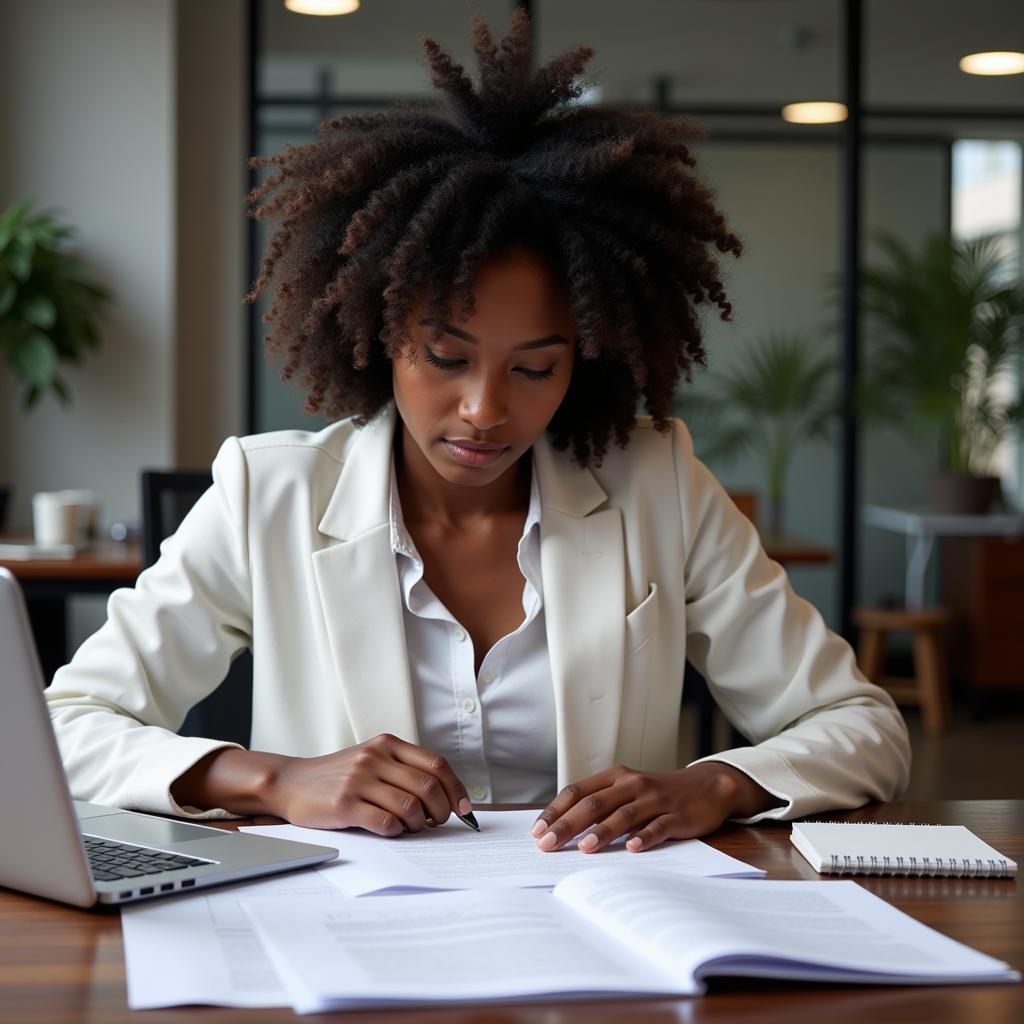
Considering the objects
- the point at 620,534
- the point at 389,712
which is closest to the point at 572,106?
the point at 620,534

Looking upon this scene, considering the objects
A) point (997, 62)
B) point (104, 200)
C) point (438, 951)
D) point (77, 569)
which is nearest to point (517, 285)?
point (438, 951)

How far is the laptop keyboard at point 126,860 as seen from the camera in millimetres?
1046

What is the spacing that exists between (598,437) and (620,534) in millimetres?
135

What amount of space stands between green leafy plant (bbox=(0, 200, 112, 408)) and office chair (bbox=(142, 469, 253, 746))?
288 centimetres

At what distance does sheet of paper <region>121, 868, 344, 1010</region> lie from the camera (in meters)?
0.83

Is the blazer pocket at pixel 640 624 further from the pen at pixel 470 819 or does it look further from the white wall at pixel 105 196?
the white wall at pixel 105 196

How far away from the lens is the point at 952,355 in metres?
5.52

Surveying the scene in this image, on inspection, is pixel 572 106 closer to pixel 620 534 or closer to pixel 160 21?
pixel 620 534

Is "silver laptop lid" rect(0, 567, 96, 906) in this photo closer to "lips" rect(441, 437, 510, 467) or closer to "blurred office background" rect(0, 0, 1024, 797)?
"lips" rect(441, 437, 510, 467)

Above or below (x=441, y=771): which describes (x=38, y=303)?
above

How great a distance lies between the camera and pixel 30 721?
3.06 feet

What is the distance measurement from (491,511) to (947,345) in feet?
13.9

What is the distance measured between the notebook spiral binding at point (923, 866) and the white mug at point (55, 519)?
265cm

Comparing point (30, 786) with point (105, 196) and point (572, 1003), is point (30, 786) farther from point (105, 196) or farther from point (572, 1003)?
point (105, 196)
